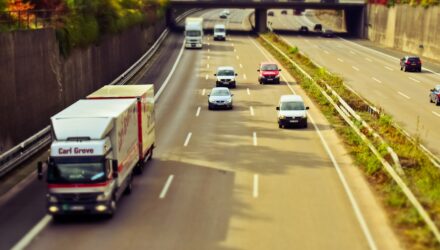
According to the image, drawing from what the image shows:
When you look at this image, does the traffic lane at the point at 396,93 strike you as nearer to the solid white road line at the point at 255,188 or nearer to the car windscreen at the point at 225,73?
the solid white road line at the point at 255,188

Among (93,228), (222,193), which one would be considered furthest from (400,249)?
(93,228)

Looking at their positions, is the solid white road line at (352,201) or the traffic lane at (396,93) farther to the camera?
the traffic lane at (396,93)

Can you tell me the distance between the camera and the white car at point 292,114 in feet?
119

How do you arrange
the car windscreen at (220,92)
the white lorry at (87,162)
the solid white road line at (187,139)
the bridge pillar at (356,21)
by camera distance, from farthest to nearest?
the bridge pillar at (356,21)
the car windscreen at (220,92)
the solid white road line at (187,139)
the white lorry at (87,162)

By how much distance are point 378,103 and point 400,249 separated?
28709mm

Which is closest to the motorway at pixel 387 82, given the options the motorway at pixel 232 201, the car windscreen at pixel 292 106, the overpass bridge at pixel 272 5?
the motorway at pixel 232 201

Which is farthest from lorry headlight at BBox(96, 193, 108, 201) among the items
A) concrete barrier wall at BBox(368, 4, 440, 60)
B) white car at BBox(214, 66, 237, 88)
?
concrete barrier wall at BBox(368, 4, 440, 60)

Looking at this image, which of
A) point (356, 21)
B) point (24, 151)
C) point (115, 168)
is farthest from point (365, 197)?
point (356, 21)

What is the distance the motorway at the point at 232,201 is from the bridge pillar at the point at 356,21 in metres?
78.7

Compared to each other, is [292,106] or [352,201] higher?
[292,106]

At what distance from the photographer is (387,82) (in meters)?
57.8

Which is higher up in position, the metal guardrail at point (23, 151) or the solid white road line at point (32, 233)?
the metal guardrail at point (23, 151)

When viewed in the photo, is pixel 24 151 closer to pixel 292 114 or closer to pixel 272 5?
pixel 292 114

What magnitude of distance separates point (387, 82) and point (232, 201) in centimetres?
3873
